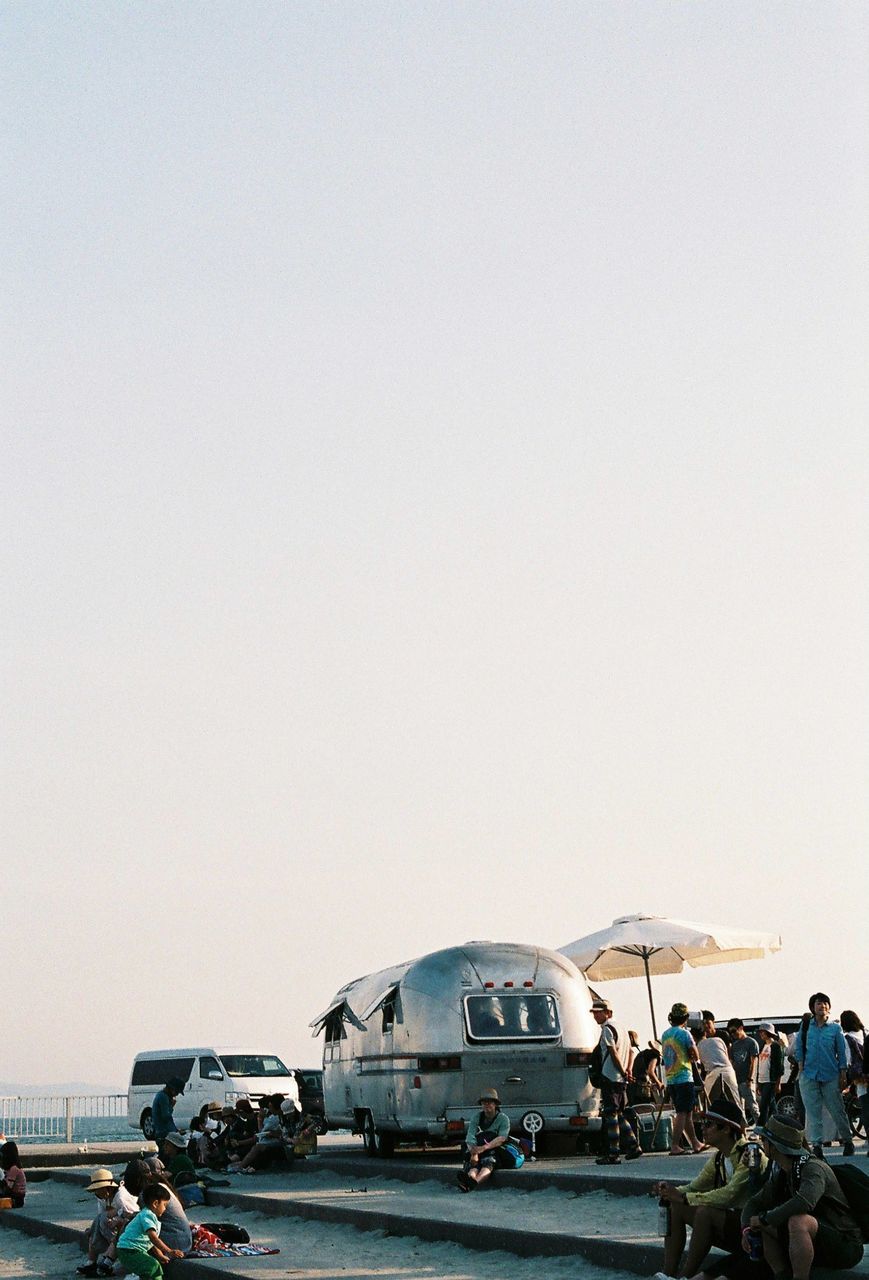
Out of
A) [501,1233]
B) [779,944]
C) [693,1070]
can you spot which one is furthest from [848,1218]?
[779,944]

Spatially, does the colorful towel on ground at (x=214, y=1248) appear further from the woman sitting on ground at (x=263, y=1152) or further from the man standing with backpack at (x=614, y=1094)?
the woman sitting on ground at (x=263, y=1152)

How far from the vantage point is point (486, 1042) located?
2080cm

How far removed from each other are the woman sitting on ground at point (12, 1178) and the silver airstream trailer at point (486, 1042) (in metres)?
4.74

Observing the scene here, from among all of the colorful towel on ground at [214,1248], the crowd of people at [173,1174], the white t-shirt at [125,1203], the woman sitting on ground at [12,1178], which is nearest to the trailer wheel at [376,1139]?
the crowd of people at [173,1174]

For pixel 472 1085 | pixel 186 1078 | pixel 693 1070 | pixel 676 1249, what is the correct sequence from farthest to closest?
pixel 186 1078
pixel 472 1085
pixel 693 1070
pixel 676 1249

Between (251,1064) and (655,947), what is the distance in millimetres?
11971

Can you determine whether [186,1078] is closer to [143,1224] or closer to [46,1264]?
[46,1264]

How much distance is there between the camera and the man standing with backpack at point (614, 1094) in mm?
19625

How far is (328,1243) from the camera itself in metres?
15.8

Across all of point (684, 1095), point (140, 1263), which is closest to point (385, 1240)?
point (140, 1263)

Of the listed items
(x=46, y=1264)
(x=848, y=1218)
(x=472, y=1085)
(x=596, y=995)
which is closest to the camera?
(x=848, y=1218)

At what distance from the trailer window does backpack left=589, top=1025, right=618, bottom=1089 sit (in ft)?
1.88

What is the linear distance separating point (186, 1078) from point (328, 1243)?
18998 millimetres

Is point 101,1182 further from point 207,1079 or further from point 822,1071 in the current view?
point 207,1079
